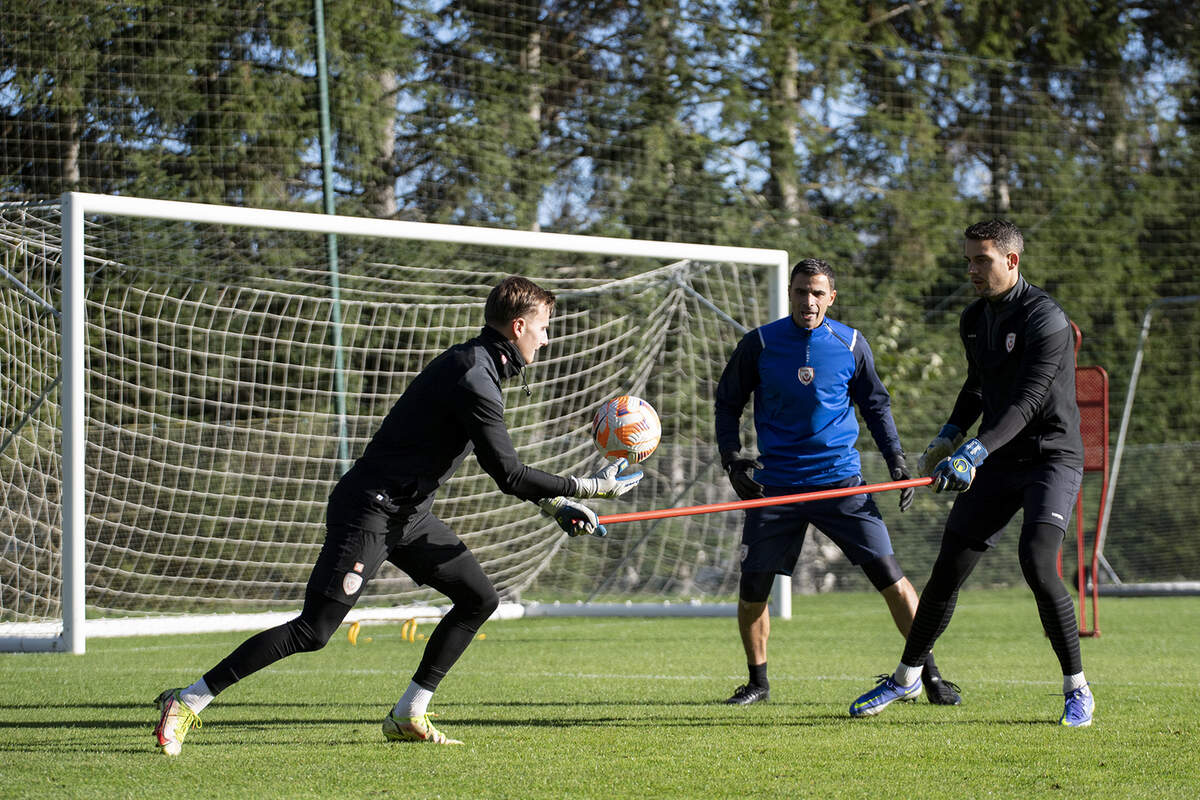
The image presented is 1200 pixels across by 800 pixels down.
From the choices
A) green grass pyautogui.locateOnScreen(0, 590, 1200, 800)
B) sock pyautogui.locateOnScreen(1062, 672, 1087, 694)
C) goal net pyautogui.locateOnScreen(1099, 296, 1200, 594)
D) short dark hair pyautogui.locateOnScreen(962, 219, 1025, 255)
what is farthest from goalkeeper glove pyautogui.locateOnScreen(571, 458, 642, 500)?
goal net pyautogui.locateOnScreen(1099, 296, 1200, 594)

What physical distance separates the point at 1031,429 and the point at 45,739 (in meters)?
4.17

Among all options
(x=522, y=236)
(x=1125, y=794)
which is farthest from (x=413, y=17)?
(x=1125, y=794)

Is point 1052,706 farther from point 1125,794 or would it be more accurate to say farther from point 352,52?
point 352,52

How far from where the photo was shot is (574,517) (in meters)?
5.17

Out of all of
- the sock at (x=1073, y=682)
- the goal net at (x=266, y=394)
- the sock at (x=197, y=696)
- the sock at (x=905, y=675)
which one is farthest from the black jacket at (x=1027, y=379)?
the goal net at (x=266, y=394)

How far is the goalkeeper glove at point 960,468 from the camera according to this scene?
5523mm

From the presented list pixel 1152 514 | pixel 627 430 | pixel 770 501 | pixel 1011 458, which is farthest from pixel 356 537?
pixel 1152 514

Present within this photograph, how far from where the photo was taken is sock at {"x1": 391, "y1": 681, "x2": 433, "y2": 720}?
211 inches

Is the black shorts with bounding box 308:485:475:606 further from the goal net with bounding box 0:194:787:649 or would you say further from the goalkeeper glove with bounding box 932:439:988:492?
the goal net with bounding box 0:194:787:649

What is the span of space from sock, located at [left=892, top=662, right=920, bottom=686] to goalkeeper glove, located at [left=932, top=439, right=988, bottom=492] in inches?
40.7

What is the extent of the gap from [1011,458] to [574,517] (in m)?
1.95

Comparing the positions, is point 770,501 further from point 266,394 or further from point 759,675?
point 266,394

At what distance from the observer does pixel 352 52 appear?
14.9 meters

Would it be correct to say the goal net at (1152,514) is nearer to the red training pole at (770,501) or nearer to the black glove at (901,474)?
the black glove at (901,474)
